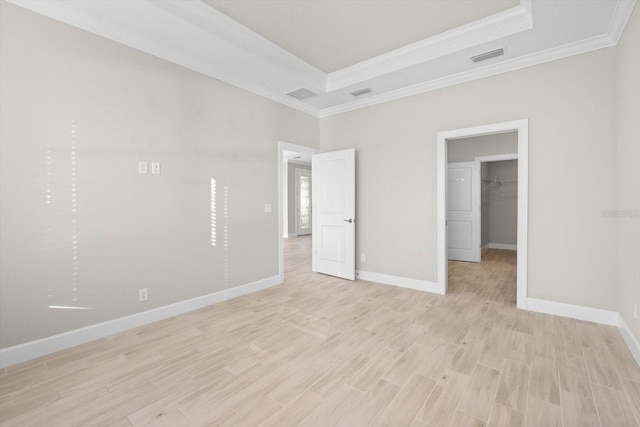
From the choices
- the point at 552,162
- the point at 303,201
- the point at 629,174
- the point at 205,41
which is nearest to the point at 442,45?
the point at 552,162

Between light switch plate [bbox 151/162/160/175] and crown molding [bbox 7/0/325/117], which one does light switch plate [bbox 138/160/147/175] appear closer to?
light switch plate [bbox 151/162/160/175]

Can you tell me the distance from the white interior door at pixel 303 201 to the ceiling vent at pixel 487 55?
7.56m

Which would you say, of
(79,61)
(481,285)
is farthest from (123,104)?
(481,285)

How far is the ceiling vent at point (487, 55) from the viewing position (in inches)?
121

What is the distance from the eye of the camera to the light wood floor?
5.46 feet

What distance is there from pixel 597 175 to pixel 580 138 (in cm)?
41

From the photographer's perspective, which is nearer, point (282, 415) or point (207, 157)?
point (282, 415)

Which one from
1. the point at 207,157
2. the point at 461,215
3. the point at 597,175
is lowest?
the point at 461,215

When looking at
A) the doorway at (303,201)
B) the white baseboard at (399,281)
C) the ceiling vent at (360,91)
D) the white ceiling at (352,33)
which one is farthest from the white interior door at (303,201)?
the white ceiling at (352,33)

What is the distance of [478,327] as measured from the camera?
2.82 meters

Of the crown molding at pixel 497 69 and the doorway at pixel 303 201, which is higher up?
the crown molding at pixel 497 69

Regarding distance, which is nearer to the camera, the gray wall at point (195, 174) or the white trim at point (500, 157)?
the gray wall at point (195, 174)

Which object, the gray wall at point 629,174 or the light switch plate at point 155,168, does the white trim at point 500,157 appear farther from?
the light switch plate at point 155,168

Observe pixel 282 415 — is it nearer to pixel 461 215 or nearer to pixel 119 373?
pixel 119 373
